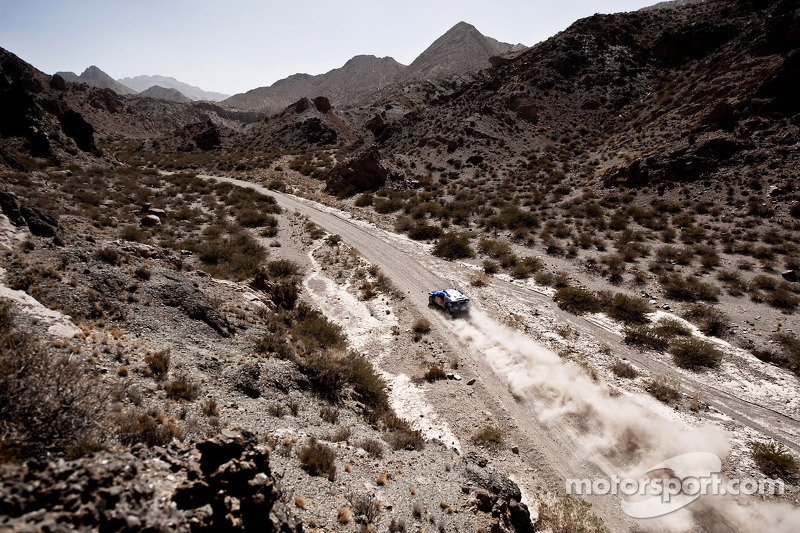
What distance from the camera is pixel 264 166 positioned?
5691 cm

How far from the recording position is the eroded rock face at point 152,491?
3461 mm

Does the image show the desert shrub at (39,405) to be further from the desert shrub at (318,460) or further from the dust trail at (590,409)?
the dust trail at (590,409)

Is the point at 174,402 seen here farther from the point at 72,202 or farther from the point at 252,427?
the point at 72,202

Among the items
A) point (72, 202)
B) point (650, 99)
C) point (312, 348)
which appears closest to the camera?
point (312, 348)

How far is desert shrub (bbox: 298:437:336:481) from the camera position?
750cm

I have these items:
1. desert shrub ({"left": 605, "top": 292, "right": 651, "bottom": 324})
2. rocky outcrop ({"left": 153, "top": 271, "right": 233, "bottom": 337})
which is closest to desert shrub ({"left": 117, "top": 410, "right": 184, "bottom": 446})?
rocky outcrop ({"left": 153, "top": 271, "right": 233, "bottom": 337})

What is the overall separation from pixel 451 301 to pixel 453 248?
332 inches

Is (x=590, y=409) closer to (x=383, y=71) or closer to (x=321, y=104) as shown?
(x=321, y=104)

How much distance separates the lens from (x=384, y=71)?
576ft

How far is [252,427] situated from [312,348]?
562 cm

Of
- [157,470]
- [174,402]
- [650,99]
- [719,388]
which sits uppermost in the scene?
[650,99]

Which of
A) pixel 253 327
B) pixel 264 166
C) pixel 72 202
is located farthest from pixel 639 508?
pixel 264 166

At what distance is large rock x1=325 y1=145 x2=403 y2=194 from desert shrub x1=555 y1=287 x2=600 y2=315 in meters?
Answer: 28.4

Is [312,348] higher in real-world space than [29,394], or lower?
lower
